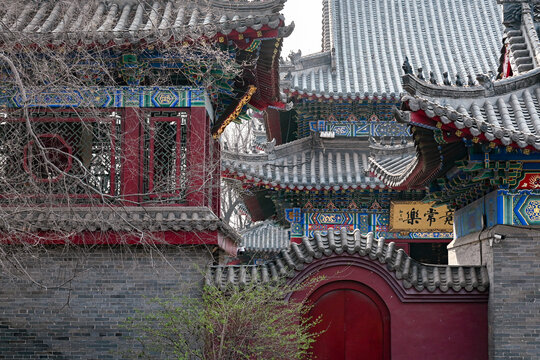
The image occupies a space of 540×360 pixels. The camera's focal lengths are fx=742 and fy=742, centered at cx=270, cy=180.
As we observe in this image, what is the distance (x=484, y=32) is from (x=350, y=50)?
12.2 feet

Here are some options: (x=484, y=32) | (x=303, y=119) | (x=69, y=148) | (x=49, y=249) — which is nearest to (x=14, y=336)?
(x=49, y=249)

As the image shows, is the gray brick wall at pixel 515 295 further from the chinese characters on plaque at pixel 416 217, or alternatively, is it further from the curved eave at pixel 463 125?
the chinese characters on plaque at pixel 416 217

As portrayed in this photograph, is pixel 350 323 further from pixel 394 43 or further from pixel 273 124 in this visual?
pixel 394 43

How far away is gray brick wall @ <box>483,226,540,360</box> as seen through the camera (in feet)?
28.6

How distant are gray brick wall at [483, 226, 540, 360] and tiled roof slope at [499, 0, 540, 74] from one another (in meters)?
2.66

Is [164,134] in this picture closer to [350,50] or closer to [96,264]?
[96,264]

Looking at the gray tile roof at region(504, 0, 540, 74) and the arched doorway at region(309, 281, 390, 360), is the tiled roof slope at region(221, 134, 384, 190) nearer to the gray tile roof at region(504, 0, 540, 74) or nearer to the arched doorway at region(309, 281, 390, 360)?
the gray tile roof at region(504, 0, 540, 74)

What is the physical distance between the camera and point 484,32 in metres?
19.8

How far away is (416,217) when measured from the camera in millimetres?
16141

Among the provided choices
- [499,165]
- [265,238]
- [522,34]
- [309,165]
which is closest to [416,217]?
[309,165]

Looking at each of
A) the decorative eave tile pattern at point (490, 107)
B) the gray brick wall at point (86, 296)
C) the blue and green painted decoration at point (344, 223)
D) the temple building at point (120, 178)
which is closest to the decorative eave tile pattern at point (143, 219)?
the temple building at point (120, 178)

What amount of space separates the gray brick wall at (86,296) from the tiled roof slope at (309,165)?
5.51m

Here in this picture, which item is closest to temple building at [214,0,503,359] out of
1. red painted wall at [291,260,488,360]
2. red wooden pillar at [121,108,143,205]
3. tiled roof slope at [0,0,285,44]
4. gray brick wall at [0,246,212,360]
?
red painted wall at [291,260,488,360]

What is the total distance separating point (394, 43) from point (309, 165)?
211 inches
